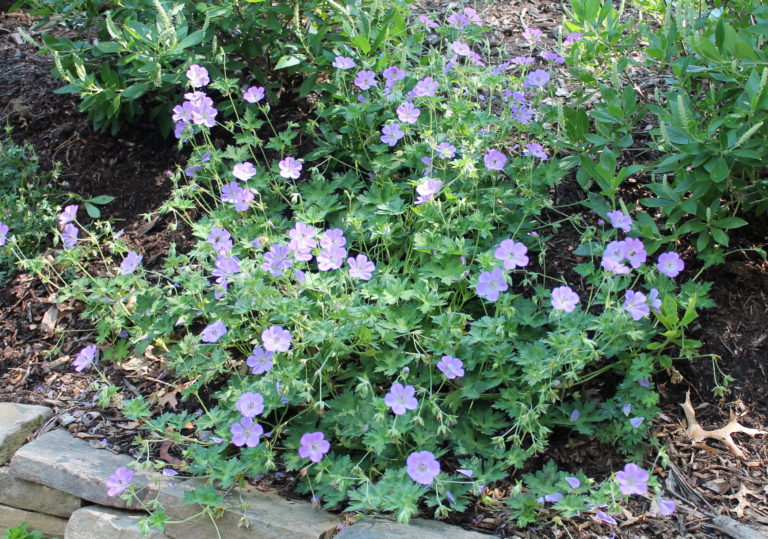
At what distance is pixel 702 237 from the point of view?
8.50 feet

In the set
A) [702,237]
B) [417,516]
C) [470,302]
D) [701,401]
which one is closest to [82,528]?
[417,516]

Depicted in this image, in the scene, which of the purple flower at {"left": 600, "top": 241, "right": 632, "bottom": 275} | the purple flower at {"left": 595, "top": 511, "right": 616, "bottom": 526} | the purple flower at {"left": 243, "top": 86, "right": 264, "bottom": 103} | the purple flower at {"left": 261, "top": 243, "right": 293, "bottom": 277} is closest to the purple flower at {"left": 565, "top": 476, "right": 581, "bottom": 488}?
the purple flower at {"left": 595, "top": 511, "right": 616, "bottom": 526}

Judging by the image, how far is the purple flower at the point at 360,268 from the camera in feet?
8.55

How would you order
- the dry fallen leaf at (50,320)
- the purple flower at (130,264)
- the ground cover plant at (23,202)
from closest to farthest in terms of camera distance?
1. the purple flower at (130,264)
2. the dry fallen leaf at (50,320)
3. the ground cover plant at (23,202)

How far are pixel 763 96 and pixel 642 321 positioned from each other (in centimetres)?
85

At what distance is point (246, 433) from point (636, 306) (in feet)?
4.47

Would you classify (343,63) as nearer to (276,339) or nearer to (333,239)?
(333,239)

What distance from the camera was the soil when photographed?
233cm

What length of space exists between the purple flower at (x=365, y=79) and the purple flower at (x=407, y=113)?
0.24 metres

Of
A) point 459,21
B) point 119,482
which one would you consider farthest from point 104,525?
point 459,21

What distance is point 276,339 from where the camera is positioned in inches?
95.0

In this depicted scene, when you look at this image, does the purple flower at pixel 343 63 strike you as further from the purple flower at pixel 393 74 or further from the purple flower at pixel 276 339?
the purple flower at pixel 276 339


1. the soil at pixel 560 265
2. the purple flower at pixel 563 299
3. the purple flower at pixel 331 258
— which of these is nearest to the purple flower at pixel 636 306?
the purple flower at pixel 563 299

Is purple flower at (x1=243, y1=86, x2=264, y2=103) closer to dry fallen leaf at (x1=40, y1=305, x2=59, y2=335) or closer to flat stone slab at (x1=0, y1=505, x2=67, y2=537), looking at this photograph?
dry fallen leaf at (x1=40, y1=305, x2=59, y2=335)
